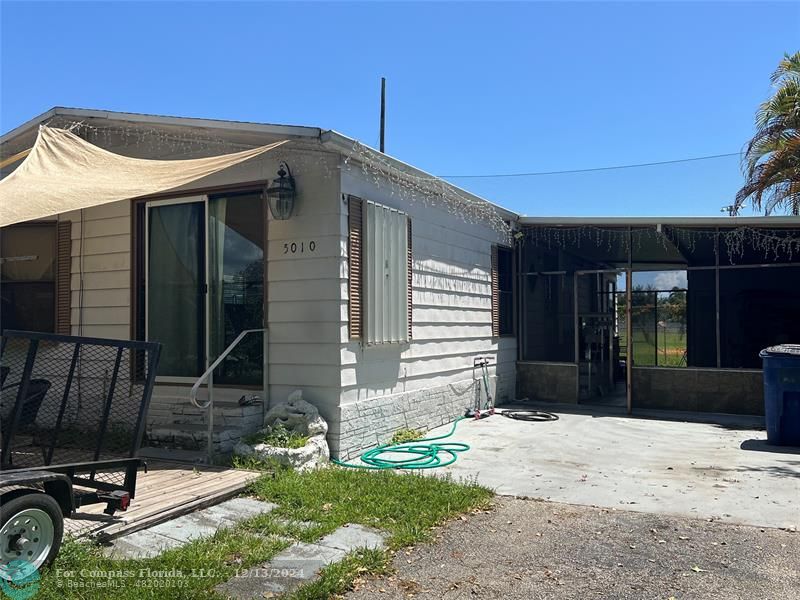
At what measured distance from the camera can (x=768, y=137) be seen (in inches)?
385

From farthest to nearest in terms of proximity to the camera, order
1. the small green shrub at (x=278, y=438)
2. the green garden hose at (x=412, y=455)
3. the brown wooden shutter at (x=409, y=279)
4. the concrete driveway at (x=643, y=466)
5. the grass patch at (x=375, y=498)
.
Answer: the brown wooden shutter at (x=409, y=279)
the green garden hose at (x=412, y=455)
the small green shrub at (x=278, y=438)
the concrete driveway at (x=643, y=466)
the grass patch at (x=375, y=498)

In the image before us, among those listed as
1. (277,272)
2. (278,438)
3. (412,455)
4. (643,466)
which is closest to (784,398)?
(643,466)

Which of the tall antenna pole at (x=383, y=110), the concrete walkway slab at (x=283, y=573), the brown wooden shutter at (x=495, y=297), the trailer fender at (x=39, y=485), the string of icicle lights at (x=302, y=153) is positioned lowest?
the concrete walkway slab at (x=283, y=573)

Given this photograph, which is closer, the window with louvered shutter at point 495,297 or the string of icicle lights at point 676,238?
the string of icicle lights at point 676,238

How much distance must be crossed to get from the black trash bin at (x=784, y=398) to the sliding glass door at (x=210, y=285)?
563 cm

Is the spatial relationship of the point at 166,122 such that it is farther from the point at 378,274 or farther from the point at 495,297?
the point at 495,297

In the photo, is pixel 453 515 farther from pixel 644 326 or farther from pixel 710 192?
pixel 710 192

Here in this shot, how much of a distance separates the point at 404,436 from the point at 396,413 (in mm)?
290

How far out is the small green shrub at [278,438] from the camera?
555 centimetres

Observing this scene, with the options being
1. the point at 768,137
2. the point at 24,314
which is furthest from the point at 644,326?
the point at 24,314

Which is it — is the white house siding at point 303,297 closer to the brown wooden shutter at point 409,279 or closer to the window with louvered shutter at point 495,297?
the brown wooden shutter at point 409,279

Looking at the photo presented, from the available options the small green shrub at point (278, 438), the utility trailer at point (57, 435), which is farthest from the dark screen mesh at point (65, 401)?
the small green shrub at point (278, 438)

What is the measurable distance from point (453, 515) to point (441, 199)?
4736 millimetres

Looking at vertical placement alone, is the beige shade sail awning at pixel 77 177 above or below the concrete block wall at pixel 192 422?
above
